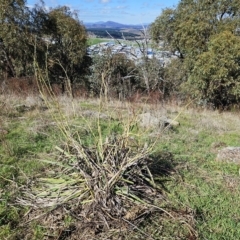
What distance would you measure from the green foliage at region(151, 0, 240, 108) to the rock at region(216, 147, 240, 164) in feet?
23.6

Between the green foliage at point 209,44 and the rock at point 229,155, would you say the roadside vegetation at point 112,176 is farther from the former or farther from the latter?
the green foliage at point 209,44

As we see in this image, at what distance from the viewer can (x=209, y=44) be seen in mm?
11734

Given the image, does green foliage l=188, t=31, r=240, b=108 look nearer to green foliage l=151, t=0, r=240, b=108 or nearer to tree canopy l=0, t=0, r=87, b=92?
green foliage l=151, t=0, r=240, b=108

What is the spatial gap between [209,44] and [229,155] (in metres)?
8.40

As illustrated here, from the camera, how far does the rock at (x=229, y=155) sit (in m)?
4.29

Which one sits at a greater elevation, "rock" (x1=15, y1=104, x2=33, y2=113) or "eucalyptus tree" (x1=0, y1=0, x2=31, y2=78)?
"eucalyptus tree" (x1=0, y1=0, x2=31, y2=78)

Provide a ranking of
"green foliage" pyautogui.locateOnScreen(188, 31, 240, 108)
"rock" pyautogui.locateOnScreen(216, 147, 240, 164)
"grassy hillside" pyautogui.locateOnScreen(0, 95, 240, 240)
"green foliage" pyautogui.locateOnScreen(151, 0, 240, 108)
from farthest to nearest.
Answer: "green foliage" pyautogui.locateOnScreen(151, 0, 240, 108) < "green foliage" pyautogui.locateOnScreen(188, 31, 240, 108) < "rock" pyautogui.locateOnScreen(216, 147, 240, 164) < "grassy hillside" pyautogui.locateOnScreen(0, 95, 240, 240)

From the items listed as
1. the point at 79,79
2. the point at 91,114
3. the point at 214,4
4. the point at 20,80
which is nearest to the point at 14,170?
the point at 91,114

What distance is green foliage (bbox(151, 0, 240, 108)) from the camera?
36.1 feet

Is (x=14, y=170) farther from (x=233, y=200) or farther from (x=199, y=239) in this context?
(x=233, y=200)

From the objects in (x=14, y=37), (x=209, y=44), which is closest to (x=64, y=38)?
(x=14, y=37)

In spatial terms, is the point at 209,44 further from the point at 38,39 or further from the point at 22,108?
the point at 38,39

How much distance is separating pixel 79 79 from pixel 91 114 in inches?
511

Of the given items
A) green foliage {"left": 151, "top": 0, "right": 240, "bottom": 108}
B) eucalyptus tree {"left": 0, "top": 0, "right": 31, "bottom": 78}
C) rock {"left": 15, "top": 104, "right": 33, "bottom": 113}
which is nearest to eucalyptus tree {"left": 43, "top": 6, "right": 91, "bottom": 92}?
eucalyptus tree {"left": 0, "top": 0, "right": 31, "bottom": 78}
